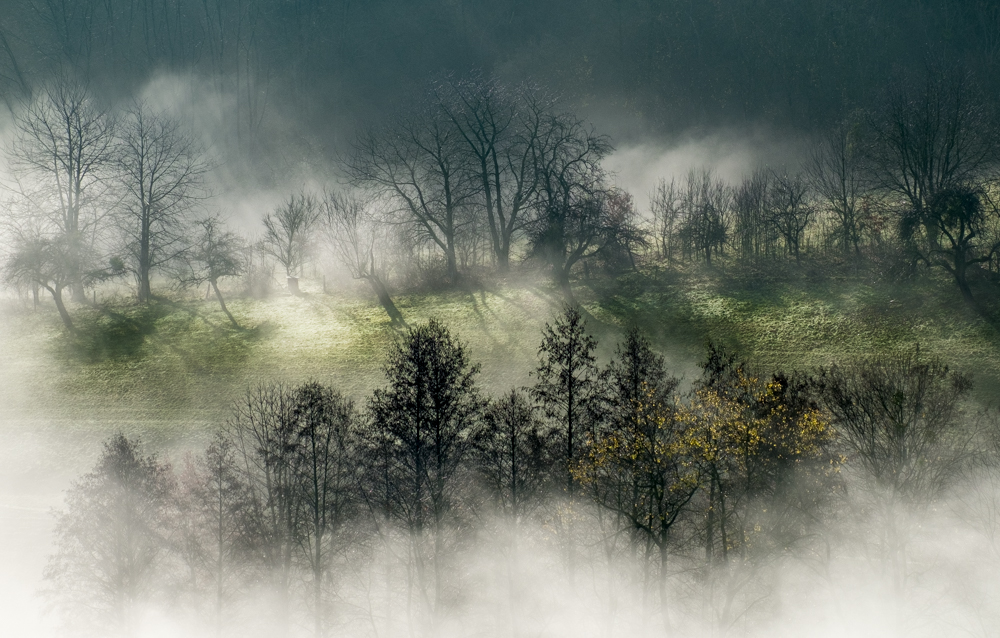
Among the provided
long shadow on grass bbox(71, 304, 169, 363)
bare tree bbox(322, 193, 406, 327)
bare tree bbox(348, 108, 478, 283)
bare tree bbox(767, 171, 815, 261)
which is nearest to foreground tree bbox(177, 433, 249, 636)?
long shadow on grass bbox(71, 304, 169, 363)

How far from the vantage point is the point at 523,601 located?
27469 millimetres

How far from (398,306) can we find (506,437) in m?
21.1

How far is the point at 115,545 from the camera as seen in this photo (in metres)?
28.5

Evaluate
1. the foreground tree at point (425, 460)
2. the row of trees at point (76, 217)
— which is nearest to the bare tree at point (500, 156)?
the row of trees at point (76, 217)

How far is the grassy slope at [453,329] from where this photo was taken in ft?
120

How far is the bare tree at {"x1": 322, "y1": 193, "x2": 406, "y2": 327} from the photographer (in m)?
50.5

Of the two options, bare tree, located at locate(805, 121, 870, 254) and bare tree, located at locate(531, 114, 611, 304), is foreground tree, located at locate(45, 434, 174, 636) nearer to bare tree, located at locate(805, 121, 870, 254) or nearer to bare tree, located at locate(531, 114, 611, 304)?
bare tree, located at locate(531, 114, 611, 304)

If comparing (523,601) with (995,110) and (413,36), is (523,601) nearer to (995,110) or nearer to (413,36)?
(995,110)

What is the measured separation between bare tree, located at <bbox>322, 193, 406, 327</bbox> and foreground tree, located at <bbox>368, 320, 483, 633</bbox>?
19698 millimetres

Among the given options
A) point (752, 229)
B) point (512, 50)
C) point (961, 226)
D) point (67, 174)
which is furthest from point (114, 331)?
point (512, 50)

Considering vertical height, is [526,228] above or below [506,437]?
above

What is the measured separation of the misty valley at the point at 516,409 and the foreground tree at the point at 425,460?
0.15 meters

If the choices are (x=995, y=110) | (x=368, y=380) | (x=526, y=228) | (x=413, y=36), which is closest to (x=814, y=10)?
(x=995, y=110)

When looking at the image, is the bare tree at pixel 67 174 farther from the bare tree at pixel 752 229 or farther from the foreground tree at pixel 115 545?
the bare tree at pixel 752 229
